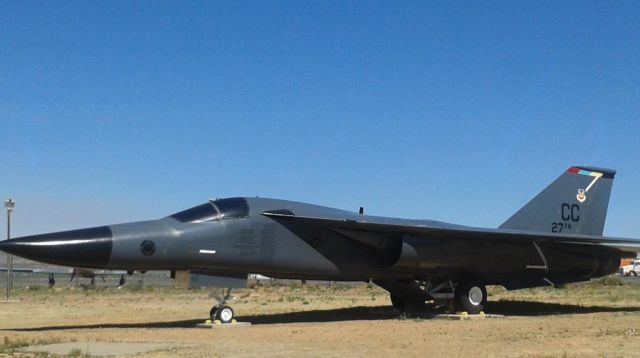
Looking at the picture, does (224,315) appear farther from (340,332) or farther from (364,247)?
(364,247)

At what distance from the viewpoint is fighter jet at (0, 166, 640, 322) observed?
13578 mm

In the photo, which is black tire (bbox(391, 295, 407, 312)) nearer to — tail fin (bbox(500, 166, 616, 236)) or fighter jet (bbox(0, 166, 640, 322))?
fighter jet (bbox(0, 166, 640, 322))

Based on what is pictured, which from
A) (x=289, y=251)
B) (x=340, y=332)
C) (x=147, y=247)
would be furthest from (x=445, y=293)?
(x=147, y=247)

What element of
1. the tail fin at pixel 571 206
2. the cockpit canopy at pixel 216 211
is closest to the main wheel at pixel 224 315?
the cockpit canopy at pixel 216 211

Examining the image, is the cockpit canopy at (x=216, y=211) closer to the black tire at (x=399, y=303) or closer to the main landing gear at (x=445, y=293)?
the main landing gear at (x=445, y=293)

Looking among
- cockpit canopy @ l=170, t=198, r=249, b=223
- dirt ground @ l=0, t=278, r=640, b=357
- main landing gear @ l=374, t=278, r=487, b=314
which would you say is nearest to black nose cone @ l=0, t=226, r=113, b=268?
dirt ground @ l=0, t=278, r=640, b=357

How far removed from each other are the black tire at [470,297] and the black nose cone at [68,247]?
333 inches

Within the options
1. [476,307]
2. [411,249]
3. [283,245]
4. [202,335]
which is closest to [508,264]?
[476,307]

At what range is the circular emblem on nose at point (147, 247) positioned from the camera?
44.7 feet

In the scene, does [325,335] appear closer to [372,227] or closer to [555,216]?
[372,227]

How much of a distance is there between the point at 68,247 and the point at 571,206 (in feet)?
46.0

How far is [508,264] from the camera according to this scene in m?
17.8

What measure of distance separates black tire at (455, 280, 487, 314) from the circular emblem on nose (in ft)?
24.9

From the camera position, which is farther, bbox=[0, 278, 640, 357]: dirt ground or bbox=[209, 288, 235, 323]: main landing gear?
bbox=[209, 288, 235, 323]: main landing gear
